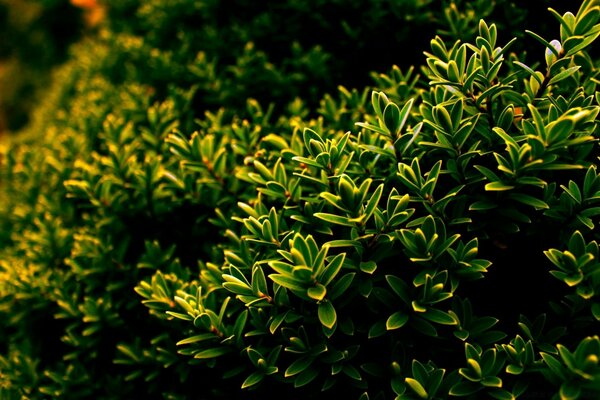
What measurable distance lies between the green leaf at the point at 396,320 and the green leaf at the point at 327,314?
8.3 inches

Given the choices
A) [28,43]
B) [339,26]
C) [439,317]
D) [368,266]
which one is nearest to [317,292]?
[368,266]

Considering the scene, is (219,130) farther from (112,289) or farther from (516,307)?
(516,307)

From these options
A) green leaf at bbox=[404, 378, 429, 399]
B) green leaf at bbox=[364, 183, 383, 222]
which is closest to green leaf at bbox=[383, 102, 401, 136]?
green leaf at bbox=[364, 183, 383, 222]

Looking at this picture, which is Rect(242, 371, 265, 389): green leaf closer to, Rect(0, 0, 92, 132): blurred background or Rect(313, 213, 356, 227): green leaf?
Rect(313, 213, 356, 227): green leaf

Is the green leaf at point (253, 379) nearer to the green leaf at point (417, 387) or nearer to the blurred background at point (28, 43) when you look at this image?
the green leaf at point (417, 387)

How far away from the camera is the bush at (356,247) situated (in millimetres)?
1694

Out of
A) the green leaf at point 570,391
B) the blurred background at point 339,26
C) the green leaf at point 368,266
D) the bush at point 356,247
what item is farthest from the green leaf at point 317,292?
the blurred background at point 339,26

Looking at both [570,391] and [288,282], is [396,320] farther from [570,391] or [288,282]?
[570,391]

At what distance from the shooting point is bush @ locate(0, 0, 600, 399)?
66.7 inches

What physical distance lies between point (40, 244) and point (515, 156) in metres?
2.87

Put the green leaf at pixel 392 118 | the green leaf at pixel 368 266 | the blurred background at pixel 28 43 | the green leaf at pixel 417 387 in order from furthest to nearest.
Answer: the blurred background at pixel 28 43
the green leaf at pixel 392 118
the green leaf at pixel 368 266
the green leaf at pixel 417 387

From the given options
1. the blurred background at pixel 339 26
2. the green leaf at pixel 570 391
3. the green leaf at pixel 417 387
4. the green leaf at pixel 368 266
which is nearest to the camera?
the green leaf at pixel 570 391

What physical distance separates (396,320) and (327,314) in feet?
0.89

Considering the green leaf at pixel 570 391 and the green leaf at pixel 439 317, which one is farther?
the green leaf at pixel 439 317
